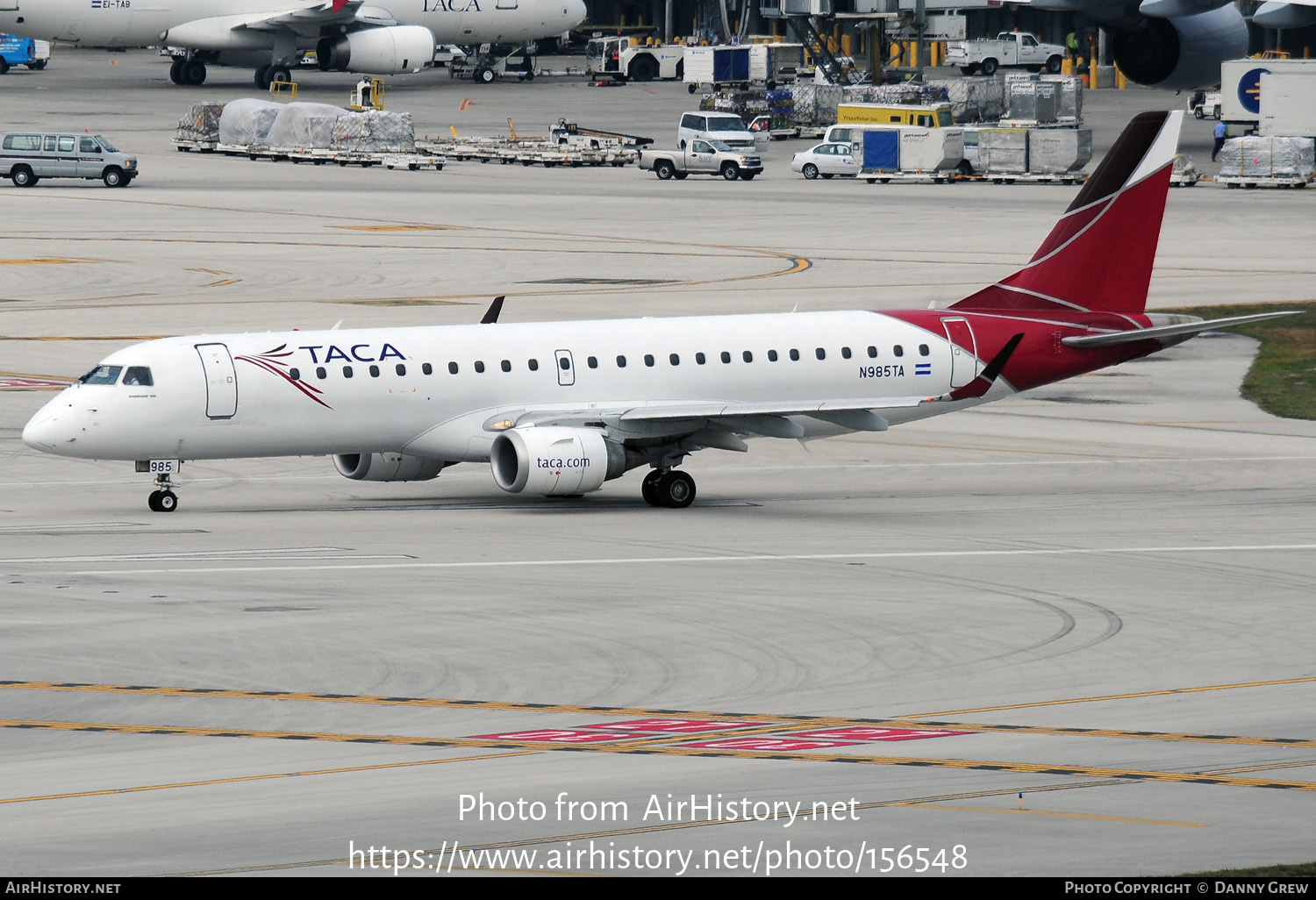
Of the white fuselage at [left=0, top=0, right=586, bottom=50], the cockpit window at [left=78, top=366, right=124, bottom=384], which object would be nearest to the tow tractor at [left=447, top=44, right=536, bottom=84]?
the white fuselage at [left=0, top=0, right=586, bottom=50]

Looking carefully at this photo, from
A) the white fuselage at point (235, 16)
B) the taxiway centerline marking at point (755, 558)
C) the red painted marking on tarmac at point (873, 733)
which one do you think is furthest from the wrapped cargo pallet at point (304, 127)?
the red painted marking on tarmac at point (873, 733)

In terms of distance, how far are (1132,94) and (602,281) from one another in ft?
289

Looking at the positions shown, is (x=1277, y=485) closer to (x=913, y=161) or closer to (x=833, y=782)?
(x=833, y=782)

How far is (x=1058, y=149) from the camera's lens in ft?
320

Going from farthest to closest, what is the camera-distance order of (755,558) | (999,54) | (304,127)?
1. (999,54)
2. (304,127)
3. (755,558)

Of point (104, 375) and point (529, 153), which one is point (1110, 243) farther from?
point (529, 153)

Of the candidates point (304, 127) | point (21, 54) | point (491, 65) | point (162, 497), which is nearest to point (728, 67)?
point (491, 65)

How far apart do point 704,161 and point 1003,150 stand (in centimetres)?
1495

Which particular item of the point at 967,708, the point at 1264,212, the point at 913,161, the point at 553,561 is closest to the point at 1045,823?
the point at 967,708

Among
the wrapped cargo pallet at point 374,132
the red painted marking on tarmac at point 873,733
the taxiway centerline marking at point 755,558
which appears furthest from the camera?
the wrapped cargo pallet at point 374,132

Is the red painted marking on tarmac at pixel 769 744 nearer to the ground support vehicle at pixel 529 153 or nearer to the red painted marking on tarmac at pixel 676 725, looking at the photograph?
the red painted marking on tarmac at pixel 676 725

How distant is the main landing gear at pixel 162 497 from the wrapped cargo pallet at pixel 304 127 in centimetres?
7327

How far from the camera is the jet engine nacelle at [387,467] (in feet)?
118

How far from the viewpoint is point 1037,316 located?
127 feet
